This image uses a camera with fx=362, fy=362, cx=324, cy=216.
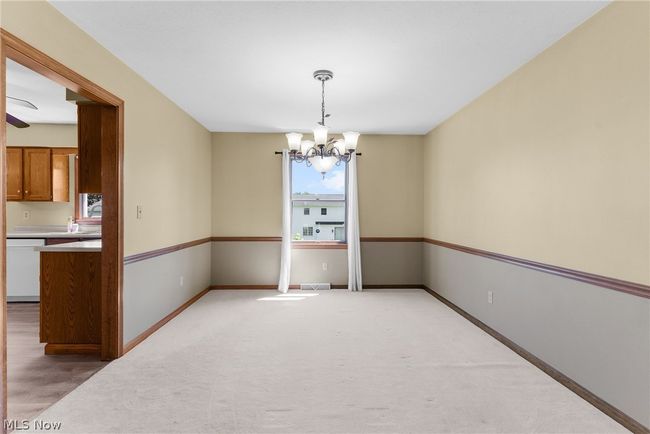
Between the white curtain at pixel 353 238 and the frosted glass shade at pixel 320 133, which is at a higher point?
the frosted glass shade at pixel 320 133

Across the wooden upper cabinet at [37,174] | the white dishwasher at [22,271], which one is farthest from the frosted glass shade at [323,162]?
the wooden upper cabinet at [37,174]

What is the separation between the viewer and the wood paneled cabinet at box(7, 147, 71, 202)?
5.23 meters

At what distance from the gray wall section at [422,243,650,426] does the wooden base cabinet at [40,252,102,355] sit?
11.7 ft

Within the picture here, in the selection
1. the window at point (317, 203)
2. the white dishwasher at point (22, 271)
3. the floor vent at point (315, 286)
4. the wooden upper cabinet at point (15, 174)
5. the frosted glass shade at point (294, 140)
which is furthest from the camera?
the window at point (317, 203)

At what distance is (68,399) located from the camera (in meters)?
2.31

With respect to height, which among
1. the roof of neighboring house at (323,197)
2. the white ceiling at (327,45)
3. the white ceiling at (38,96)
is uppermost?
the white ceiling at (38,96)

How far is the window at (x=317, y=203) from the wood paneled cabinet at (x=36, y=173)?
345 cm

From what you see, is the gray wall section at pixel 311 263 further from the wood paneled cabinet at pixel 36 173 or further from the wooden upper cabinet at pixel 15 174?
the wooden upper cabinet at pixel 15 174

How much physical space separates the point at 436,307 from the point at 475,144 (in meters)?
2.08

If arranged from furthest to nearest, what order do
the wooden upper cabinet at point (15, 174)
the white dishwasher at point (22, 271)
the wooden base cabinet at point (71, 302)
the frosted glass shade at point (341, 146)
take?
1. the wooden upper cabinet at point (15, 174)
2. the white dishwasher at point (22, 271)
3. the frosted glass shade at point (341, 146)
4. the wooden base cabinet at point (71, 302)

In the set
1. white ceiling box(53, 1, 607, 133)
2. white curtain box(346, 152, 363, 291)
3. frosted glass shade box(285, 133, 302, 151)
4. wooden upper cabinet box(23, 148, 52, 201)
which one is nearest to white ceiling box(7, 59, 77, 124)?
wooden upper cabinet box(23, 148, 52, 201)

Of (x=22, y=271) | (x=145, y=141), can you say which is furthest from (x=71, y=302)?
(x=22, y=271)

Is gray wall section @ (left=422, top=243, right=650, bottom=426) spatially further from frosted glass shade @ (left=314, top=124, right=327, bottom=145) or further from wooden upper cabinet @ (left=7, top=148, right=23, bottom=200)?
wooden upper cabinet @ (left=7, top=148, right=23, bottom=200)

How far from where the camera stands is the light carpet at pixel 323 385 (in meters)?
2.07
